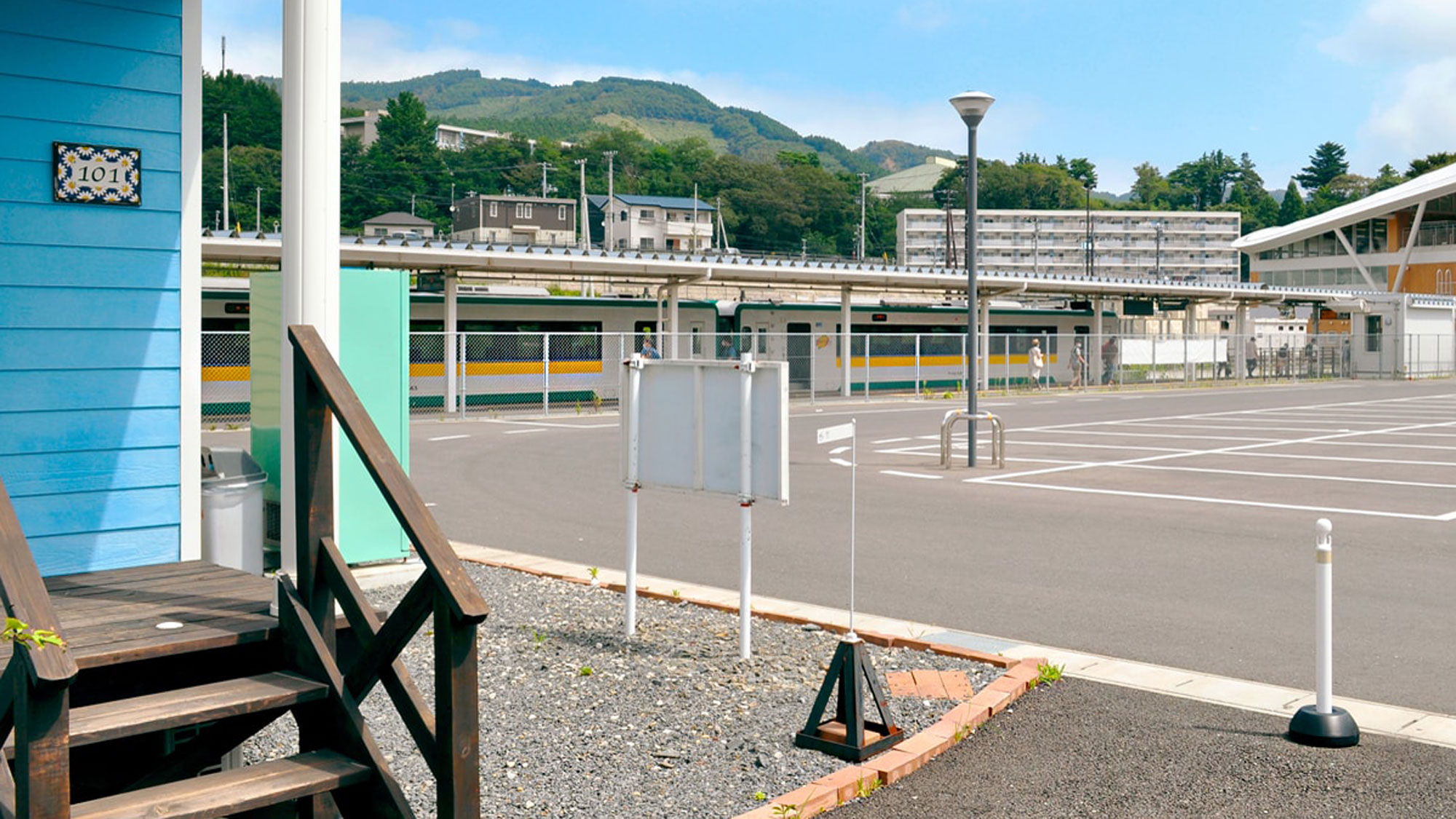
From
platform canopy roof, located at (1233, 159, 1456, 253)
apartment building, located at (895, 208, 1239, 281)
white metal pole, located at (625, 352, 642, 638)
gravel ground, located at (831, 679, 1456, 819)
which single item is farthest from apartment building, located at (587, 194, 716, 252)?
gravel ground, located at (831, 679, 1456, 819)

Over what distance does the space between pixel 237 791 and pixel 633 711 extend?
2.41 m

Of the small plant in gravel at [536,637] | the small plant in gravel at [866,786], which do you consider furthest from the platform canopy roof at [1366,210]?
the small plant in gravel at [866,786]

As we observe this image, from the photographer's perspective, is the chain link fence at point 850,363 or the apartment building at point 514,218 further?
the apartment building at point 514,218

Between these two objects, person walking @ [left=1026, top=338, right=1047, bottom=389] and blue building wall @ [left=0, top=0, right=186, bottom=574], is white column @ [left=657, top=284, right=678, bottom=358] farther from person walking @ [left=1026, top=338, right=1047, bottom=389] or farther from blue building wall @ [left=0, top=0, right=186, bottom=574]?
blue building wall @ [left=0, top=0, right=186, bottom=574]

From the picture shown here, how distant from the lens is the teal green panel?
860cm

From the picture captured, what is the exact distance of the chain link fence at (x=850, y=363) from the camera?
97.8 feet

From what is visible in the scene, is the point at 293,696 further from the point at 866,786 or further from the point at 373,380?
the point at 373,380

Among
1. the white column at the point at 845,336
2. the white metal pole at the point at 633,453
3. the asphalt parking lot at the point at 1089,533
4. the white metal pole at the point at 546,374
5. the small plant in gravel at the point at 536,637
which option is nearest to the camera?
the small plant in gravel at the point at 536,637

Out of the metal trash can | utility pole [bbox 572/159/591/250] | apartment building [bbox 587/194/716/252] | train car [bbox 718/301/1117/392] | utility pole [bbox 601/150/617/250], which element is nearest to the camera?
the metal trash can

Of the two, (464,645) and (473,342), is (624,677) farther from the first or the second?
(473,342)

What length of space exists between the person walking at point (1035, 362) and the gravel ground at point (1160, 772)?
3739 cm

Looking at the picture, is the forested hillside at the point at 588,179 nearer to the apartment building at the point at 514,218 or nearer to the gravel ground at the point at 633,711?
the apartment building at the point at 514,218

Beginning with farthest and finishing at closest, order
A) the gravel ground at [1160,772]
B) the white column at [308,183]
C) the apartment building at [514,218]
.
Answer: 1. the apartment building at [514,218]
2. the white column at [308,183]
3. the gravel ground at [1160,772]

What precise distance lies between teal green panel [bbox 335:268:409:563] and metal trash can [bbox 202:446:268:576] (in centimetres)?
73
